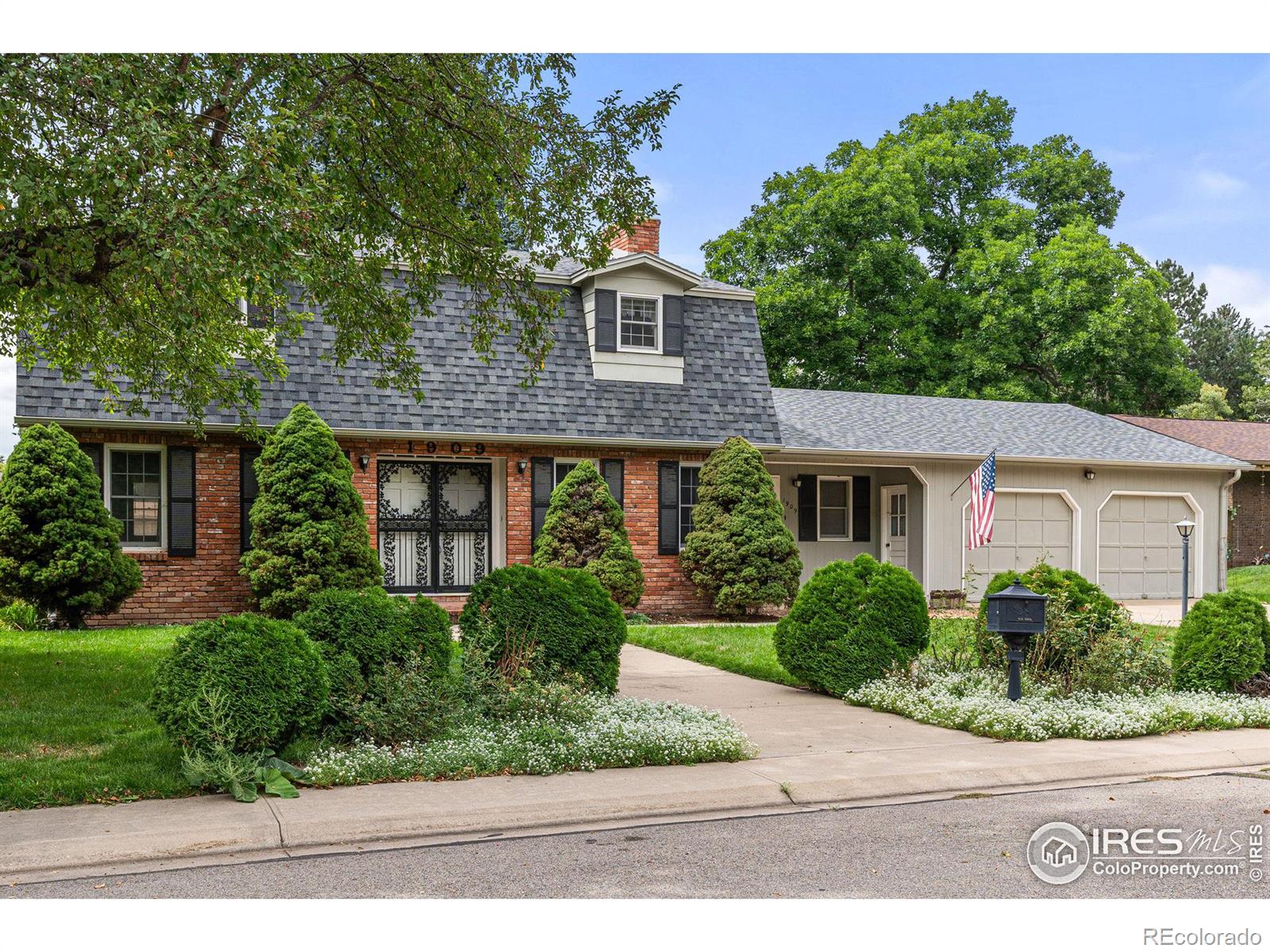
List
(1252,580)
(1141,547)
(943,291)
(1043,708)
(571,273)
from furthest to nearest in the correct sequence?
(943,291) < (1252,580) < (1141,547) < (571,273) < (1043,708)

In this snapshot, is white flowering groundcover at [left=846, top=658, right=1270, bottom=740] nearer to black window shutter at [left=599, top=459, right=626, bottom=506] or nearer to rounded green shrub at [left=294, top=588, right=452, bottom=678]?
rounded green shrub at [left=294, top=588, right=452, bottom=678]

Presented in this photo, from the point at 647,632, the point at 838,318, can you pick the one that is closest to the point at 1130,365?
the point at 838,318

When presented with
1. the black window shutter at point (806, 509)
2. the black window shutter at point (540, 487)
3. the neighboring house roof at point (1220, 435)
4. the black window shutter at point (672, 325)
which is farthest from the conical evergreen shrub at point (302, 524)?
the neighboring house roof at point (1220, 435)

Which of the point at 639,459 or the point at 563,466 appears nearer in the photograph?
the point at 563,466

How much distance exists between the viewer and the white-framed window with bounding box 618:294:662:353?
1791cm

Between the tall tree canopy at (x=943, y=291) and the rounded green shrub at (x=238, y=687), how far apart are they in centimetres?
2420

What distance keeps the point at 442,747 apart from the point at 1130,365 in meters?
27.9

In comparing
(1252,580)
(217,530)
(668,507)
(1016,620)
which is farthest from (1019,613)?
(1252,580)

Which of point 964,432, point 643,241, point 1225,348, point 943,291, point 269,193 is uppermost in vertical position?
point 1225,348

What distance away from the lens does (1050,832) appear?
5.93m

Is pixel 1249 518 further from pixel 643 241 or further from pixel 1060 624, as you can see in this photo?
pixel 1060 624

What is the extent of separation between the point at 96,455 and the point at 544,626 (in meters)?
8.94

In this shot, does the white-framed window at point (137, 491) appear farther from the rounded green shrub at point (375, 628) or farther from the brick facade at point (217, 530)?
the rounded green shrub at point (375, 628)

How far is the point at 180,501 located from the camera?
1496cm
